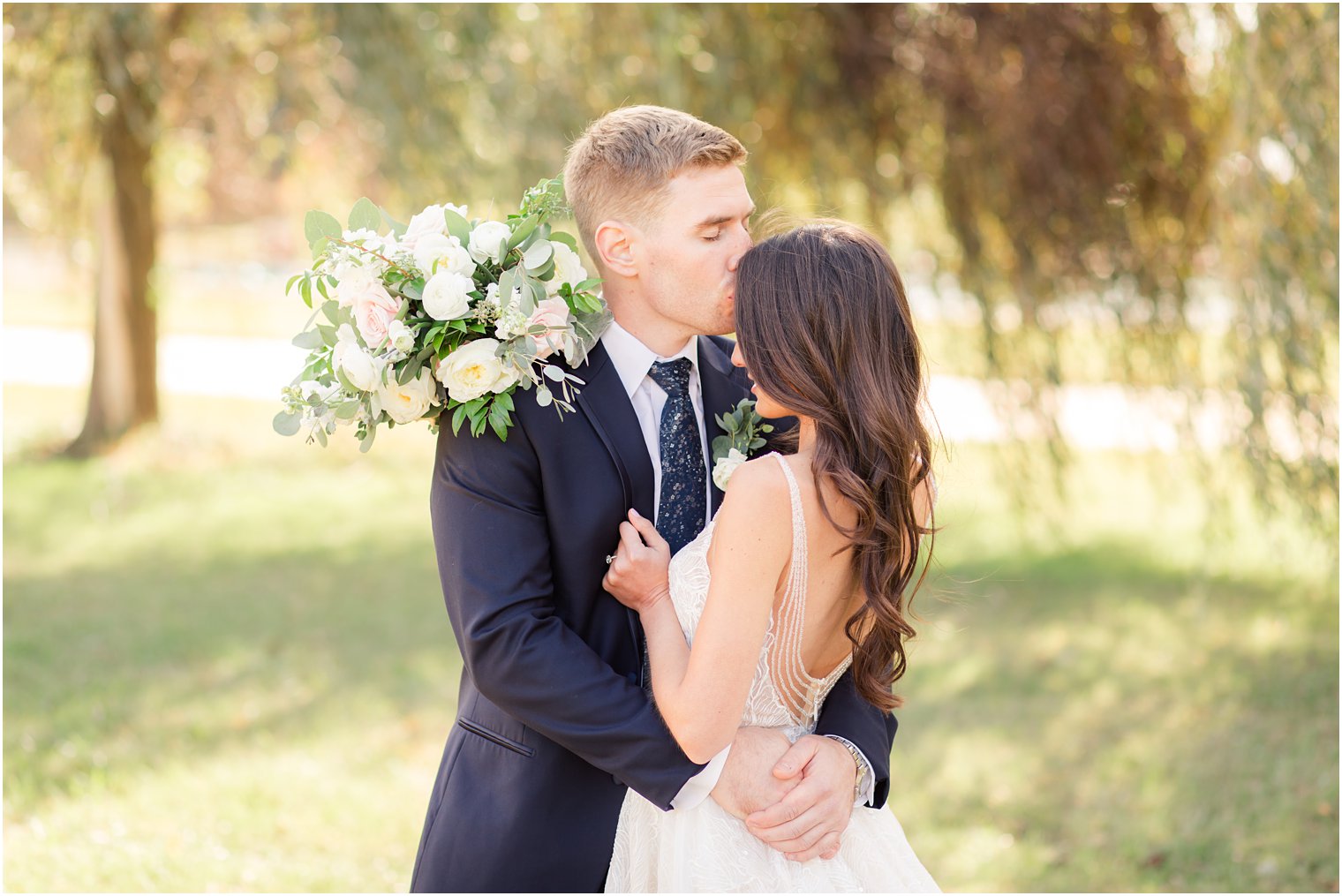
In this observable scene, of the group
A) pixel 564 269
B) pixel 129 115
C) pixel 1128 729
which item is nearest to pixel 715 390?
pixel 564 269

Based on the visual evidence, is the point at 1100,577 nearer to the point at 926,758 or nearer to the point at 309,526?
the point at 926,758

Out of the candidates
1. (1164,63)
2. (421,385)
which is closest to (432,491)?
(421,385)

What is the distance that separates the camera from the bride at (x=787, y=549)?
6.33ft

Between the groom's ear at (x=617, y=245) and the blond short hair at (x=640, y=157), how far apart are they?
23 millimetres

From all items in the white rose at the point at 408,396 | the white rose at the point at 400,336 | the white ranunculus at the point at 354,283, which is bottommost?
the white rose at the point at 408,396

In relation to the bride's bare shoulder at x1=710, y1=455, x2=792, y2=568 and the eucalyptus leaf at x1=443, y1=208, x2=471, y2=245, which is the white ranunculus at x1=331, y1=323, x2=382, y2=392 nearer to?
the eucalyptus leaf at x1=443, y1=208, x2=471, y2=245

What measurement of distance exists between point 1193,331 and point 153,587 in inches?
238

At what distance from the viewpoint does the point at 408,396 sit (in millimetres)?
2018

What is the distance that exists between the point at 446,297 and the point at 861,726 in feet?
3.63

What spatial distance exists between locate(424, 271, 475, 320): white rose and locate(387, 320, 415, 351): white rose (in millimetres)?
51

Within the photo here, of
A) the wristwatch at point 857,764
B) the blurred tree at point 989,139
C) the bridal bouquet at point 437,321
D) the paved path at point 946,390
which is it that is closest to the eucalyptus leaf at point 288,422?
the bridal bouquet at point 437,321

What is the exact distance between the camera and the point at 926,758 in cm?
488

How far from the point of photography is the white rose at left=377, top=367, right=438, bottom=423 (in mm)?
2010

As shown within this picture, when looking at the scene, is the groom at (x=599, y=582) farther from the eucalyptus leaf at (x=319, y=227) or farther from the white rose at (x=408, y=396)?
the eucalyptus leaf at (x=319, y=227)
